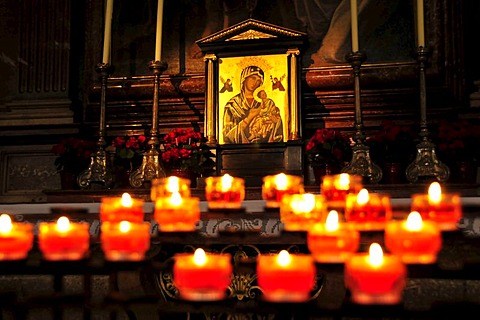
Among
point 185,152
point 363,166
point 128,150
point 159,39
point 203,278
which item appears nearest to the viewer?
point 203,278

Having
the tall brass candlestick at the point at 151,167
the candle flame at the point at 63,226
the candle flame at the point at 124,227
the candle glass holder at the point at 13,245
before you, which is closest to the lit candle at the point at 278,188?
the candle flame at the point at 124,227

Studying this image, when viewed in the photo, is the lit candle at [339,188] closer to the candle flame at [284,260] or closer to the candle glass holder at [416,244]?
the candle glass holder at [416,244]

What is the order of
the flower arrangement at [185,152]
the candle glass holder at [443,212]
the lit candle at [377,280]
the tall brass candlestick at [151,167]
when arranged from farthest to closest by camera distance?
the flower arrangement at [185,152] → the tall brass candlestick at [151,167] → the candle glass holder at [443,212] → the lit candle at [377,280]

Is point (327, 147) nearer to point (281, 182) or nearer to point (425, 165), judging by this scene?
point (425, 165)

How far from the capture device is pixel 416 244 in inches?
57.8

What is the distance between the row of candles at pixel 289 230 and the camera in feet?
4.28

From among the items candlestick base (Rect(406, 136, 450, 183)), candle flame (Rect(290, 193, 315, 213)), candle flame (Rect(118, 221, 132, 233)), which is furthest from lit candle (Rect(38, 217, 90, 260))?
candlestick base (Rect(406, 136, 450, 183))

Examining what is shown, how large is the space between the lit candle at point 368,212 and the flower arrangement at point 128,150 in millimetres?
2842

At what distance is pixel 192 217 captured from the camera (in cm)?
191

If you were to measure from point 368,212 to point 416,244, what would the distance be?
1.23 ft

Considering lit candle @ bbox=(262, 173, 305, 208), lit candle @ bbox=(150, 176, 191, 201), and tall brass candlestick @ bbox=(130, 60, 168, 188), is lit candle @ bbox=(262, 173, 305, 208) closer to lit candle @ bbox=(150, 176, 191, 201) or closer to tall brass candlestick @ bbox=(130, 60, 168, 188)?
lit candle @ bbox=(150, 176, 191, 201)

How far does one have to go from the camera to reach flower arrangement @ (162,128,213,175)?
13.9 feet

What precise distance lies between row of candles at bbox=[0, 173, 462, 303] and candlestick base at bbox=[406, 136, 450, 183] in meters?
1.50

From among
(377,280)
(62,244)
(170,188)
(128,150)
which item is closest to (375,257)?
(377,280)
